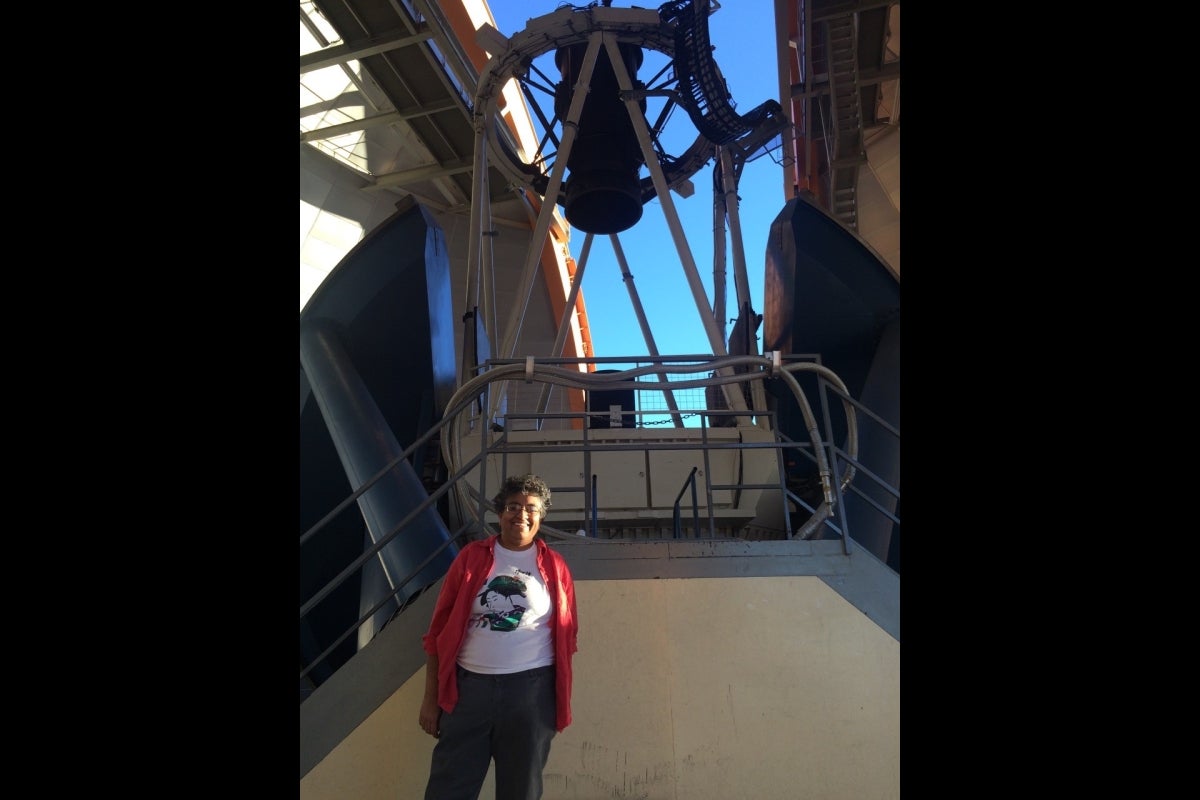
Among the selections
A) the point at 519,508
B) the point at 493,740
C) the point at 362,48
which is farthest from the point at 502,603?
the point at 362,48

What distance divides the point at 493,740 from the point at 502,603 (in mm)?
489

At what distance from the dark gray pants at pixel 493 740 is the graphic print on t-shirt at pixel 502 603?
186 millimetres

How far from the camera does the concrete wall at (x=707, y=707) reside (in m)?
3.60

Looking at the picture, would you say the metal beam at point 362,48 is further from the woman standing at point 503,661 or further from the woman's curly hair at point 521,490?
the woman standing at point 503,661

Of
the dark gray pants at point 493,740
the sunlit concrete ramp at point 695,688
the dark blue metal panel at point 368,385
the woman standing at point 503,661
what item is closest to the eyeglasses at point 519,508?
the woman standing at point 503,661

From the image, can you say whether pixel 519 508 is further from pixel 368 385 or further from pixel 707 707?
pixel 368 385

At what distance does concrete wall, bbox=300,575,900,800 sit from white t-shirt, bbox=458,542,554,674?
878mm

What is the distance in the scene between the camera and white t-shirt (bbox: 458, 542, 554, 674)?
2.94m

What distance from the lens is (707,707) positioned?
371 centimetres
